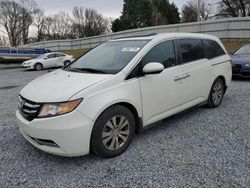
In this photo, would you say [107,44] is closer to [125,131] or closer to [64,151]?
[125,131]

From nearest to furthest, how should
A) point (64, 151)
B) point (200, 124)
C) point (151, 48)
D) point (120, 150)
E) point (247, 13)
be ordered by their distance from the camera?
point (64, 151) < point (120, 150) < point (151, 48) < point (200, 124) < point (247, 13)

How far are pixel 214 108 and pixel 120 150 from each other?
2692mm

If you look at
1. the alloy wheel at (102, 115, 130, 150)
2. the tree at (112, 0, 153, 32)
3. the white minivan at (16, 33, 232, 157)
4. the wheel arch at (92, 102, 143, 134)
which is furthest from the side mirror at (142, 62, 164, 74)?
the tree at (112, 0, 153, 32)

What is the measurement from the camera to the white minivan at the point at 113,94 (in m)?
2.45

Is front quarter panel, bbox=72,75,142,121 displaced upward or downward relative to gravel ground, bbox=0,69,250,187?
upward

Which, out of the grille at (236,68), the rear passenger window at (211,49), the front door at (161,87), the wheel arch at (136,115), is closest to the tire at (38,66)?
the grille at (236,68)

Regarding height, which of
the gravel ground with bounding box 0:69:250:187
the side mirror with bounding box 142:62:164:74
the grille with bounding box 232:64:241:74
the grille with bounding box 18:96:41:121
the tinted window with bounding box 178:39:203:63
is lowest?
the gravel ground with bounding box 0:69:250:187

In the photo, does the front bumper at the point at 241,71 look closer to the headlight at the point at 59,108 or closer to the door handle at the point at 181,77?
the door handle at the point at 181,77

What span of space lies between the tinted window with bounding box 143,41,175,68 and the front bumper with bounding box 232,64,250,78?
15.9 feet

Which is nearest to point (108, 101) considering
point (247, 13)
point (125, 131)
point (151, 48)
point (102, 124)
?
point (102, 124)

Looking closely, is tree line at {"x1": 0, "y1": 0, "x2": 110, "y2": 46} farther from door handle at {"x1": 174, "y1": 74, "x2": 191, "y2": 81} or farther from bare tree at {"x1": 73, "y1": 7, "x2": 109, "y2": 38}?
door handle at {"x1": 174, "y1": 74, "x2": 191, "y2": 81}

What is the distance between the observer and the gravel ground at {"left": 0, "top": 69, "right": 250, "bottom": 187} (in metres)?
2.34

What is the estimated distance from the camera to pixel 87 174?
2486mm

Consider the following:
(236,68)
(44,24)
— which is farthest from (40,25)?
(236,68)
